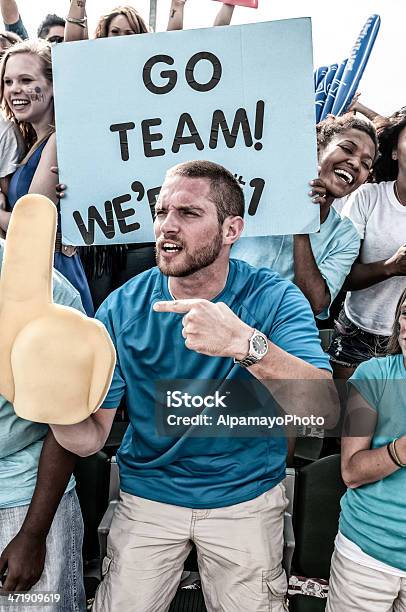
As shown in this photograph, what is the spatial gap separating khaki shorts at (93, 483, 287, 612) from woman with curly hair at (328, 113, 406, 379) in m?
0.70

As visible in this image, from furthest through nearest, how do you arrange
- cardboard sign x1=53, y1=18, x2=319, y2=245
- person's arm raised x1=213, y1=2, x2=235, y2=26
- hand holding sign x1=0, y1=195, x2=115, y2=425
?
person's arm raised x1=213, y1=2, x2=235, y2=26, cardboard sign x1=53, y1=18, x2=319, y2=245, hand holding sign x1=0, y1=195, x2=115, y2=425

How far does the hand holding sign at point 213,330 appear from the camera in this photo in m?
1.00

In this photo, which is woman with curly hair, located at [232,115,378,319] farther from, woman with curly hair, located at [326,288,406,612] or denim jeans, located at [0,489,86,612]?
denim jeans, located at [0,489,86,612]

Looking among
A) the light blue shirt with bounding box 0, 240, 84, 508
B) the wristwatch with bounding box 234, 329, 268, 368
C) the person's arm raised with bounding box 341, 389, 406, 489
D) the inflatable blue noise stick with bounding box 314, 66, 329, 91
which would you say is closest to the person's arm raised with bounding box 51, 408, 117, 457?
the light blue shirt with bounding box 0, 240, 84, 508

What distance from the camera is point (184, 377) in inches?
52.7

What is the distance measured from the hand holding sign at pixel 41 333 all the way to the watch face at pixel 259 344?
0.28 m

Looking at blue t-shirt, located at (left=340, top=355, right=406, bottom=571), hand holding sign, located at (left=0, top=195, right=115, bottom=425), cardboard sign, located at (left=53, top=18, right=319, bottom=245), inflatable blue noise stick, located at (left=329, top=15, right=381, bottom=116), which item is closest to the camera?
hand holding sign, located at (left=0, top=195, right=115, bottom=425)

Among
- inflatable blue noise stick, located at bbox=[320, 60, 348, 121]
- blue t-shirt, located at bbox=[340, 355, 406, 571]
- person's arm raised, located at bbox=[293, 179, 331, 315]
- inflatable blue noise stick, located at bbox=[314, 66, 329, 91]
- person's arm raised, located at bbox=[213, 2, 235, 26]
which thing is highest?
person's arm raised, located at bbox=[213, 2, 235, 26]

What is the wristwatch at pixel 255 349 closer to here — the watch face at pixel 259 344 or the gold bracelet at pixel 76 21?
the watch face at pixel 259 344

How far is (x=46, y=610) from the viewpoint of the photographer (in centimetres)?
120

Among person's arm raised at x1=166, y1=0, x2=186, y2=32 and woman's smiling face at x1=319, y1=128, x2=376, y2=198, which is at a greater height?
person's arm raised at x1=166, y1=0, x2=186, y2=32

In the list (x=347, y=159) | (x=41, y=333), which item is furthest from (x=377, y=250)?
(x=41, y=333)

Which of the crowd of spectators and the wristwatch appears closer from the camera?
the wristwatch

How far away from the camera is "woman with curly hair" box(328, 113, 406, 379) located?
75.4 inches
